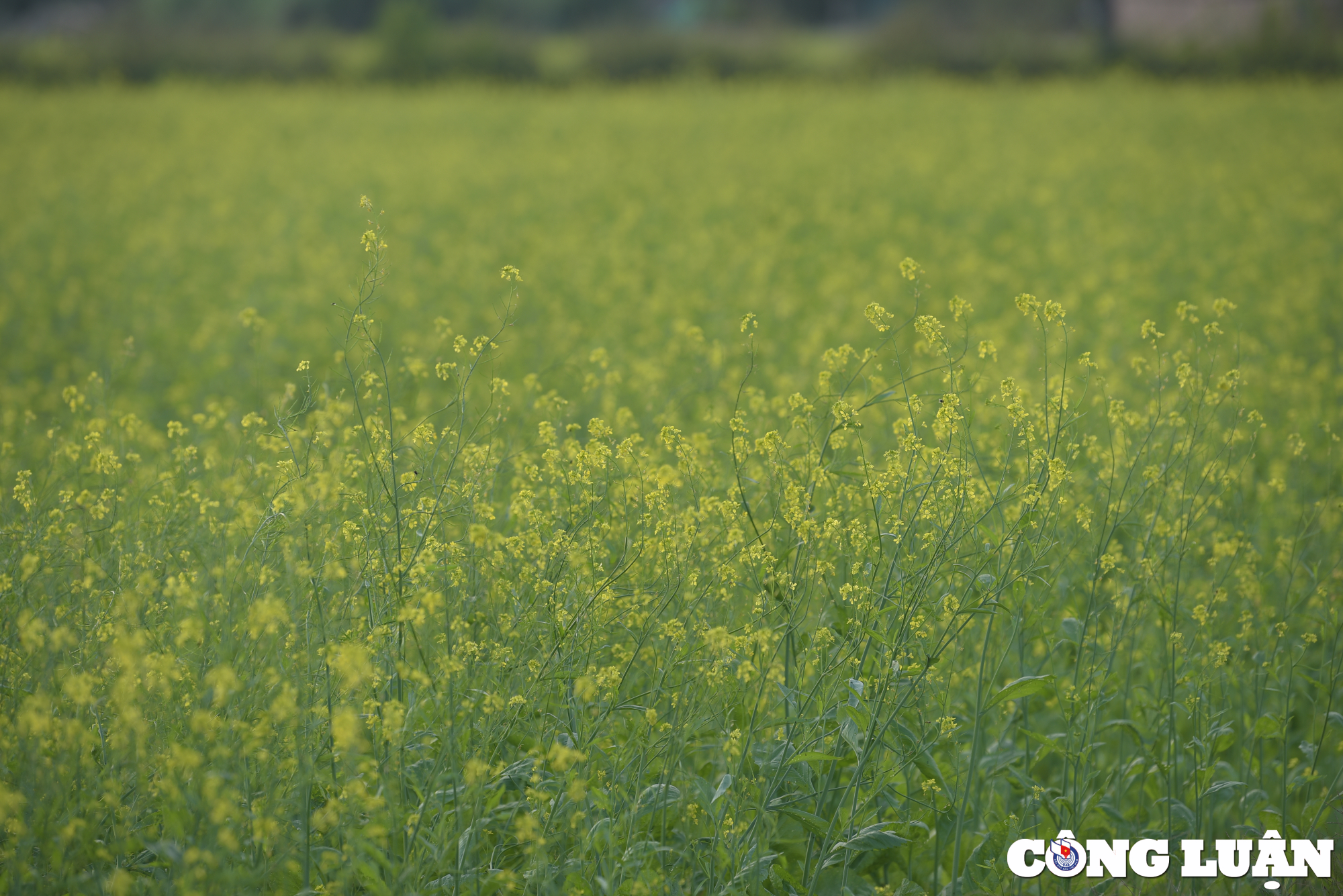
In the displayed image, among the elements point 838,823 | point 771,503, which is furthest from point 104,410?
point 838,823

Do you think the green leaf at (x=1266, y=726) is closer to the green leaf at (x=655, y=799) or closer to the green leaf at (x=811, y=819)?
the green leaf at (x=811, y=819)

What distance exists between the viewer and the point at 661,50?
1280 inches

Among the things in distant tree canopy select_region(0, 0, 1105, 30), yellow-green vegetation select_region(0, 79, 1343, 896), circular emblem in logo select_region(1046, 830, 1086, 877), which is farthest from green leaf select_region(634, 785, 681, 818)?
distant tree canopy select_region(0, 0, 1105, 30)

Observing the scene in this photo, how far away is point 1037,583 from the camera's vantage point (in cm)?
371

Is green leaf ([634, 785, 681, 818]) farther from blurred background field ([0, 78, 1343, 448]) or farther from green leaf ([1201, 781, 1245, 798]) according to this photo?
blurred background field ([0, 78, 1343, 448])

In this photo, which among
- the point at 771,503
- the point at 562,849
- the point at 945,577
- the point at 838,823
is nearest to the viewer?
the point at 562,849

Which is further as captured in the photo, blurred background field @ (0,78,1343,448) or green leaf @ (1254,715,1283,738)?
blurred background field @ (0,78,1343,448)

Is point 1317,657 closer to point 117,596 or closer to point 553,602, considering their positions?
point 553,602

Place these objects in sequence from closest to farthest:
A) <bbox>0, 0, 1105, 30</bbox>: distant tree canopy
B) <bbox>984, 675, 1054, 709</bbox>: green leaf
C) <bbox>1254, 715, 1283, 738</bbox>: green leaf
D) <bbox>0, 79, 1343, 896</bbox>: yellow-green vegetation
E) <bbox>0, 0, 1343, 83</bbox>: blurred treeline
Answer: <bbox>0, 79, 1343, 896</bbox>: yellow-green vegetation < <bbox>984, 675, 1054, 709</bbox>: green leaf < <bbox>1254, 715, 1283, 738</bbox>: green leaf < <bbox>0, 0, 1343, 83</bbox>: blurred treeline < <bbox>0, 0, 1105, 30</bbox>: distant tree canopy

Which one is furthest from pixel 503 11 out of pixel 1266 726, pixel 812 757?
pixel 812 757

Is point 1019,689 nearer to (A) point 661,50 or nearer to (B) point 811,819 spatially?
(B) point 811,819

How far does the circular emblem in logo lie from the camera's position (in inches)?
119

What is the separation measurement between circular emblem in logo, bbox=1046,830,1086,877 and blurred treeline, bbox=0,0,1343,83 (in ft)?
101

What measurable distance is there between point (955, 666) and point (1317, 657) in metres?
2.03
